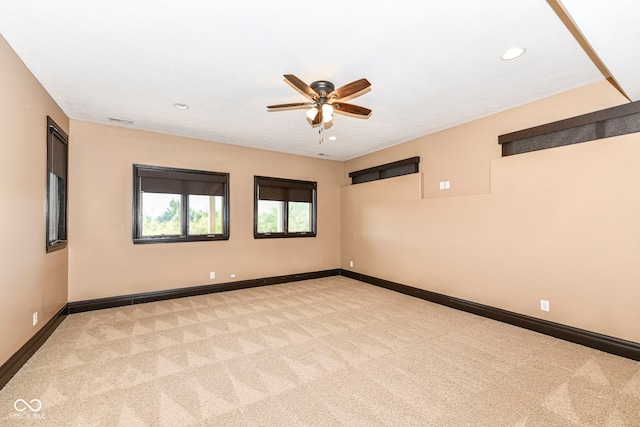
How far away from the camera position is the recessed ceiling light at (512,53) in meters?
2.51

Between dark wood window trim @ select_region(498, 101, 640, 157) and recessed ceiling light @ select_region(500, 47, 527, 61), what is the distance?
1324mm

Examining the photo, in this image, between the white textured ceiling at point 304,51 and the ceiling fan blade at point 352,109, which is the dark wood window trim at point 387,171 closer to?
the white textured ceiling at point 304,51

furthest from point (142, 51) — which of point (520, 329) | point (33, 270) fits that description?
point (520, 329)

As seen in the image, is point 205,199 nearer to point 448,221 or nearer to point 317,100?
point 317,100

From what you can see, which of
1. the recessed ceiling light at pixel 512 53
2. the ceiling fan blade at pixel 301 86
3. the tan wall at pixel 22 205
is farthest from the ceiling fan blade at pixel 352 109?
the tan wall at pixel 22 205

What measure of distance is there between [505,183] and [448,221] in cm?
102

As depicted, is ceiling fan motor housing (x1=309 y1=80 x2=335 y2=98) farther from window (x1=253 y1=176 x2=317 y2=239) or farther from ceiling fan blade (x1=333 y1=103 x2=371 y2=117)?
window (x1=253 y1=176 x2=317 y2=239)

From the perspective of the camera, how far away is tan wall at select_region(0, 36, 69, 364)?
241cm

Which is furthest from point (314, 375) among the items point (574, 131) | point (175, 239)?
point (574, 131)

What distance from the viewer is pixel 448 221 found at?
15.1 ft

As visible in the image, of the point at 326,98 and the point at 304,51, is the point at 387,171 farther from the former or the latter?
the point at 304,51

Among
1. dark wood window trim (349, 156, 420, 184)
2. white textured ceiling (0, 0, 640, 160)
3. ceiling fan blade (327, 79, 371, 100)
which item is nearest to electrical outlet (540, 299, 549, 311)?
white textured ceiling (0, 0, 640, 160)

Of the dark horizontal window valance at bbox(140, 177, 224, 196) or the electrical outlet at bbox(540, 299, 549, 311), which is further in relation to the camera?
the dark horizontal window valance at bbox(140, 177, 224, 196)

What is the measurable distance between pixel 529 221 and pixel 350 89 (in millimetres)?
2833
